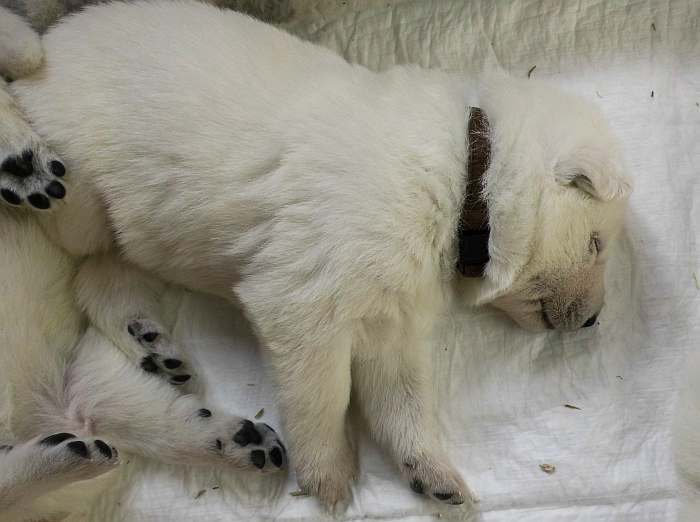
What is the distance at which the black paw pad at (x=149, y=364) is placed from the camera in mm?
2582

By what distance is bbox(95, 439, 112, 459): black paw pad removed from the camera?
217 centimetres

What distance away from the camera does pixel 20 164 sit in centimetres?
221

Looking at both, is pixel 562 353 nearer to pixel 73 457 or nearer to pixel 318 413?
pixel 318 413

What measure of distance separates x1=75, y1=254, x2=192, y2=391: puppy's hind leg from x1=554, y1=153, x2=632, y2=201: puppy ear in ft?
4.84

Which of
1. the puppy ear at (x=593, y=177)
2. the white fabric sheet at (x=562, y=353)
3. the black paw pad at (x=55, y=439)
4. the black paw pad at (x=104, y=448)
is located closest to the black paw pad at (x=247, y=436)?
the white fabric sheet at (x=562, y=353)

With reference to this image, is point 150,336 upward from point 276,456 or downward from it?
upward

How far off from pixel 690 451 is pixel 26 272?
7.27 feet

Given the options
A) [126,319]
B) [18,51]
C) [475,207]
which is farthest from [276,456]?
[18,51]

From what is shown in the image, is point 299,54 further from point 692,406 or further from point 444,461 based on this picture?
point 692,406

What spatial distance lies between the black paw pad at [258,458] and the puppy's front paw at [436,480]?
1.58ft

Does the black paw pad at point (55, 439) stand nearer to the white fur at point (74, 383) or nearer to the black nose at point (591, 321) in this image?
the white fur at point (74, 383)

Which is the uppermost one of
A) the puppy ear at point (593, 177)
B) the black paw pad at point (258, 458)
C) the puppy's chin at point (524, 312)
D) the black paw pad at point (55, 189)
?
the puppy ear at point (593, 177)

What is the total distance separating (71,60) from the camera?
89.6 inches

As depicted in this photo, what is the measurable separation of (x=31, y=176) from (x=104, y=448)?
867 mm
